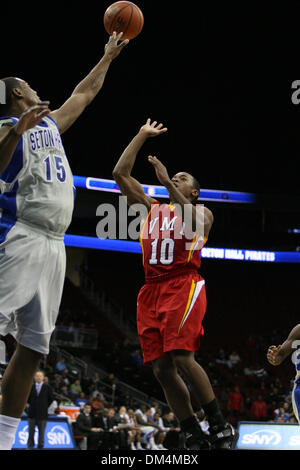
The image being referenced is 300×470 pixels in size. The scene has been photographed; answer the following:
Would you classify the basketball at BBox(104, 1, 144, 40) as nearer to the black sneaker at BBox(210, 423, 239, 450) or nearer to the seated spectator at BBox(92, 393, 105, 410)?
the black sneaker at BBox(210, 423, 239, 450)

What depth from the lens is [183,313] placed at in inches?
195

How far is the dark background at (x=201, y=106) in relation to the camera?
1803 centimetres

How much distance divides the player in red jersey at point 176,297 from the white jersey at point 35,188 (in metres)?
1.53

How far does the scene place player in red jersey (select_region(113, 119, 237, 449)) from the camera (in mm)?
4641

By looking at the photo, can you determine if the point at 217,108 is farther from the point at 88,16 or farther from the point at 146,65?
the point at 88,16

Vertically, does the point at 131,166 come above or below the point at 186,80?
below

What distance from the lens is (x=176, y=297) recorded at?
5020mm

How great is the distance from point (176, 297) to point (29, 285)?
188cm

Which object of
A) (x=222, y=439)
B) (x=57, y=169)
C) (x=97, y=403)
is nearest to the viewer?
(x=57, y=169)

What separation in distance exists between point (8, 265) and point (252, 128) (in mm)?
22155

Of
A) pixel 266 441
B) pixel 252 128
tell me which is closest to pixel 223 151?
pixel 252 128

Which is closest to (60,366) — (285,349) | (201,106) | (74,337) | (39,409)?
(74,337)

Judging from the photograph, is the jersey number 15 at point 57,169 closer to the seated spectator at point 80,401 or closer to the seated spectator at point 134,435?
the seated spectator at point 134,435

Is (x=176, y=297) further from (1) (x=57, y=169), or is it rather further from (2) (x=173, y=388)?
(1) (x=57, y=169)
